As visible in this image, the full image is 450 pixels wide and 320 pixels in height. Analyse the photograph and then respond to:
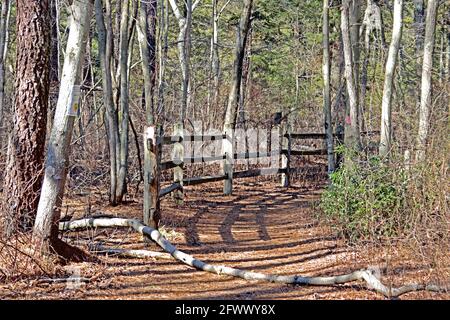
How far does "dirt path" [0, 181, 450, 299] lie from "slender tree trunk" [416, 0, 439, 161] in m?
1.47

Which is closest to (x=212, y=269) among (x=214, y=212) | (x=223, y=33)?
(x=214, y=212)

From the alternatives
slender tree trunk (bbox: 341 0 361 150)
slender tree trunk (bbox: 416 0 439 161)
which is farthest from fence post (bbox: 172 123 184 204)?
slender tree trunk (bbox: 416 0 439 161)

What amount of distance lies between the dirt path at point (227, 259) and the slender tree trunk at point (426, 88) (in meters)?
1.47

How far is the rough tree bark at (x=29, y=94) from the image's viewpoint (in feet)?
22.5

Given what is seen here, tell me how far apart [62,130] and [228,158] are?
769cm

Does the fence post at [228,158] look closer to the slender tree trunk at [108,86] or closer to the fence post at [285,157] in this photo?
the fence post at [285,157]

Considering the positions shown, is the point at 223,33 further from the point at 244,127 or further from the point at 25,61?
the point at 25,61

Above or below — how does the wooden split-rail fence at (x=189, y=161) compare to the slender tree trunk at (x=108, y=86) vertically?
below

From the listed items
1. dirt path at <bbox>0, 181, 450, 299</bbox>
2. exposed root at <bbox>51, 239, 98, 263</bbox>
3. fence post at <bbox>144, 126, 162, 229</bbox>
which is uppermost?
fence post at <bbox>144, 126, 162, 229</bbox>

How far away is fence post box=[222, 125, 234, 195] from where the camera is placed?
1338 cm

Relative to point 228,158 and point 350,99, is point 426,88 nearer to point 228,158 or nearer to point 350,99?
point 350,99

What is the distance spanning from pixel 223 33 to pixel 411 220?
78.4 ft

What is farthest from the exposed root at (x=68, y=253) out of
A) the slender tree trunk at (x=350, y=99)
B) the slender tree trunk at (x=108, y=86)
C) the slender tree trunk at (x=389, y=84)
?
the slender tree trunk at (x=350, y=99)

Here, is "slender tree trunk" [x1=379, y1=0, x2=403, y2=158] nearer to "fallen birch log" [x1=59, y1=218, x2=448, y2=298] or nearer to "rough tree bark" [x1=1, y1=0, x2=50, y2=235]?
"fallen birch log" [x1=59, y1=218, x2=448, y2=298]
